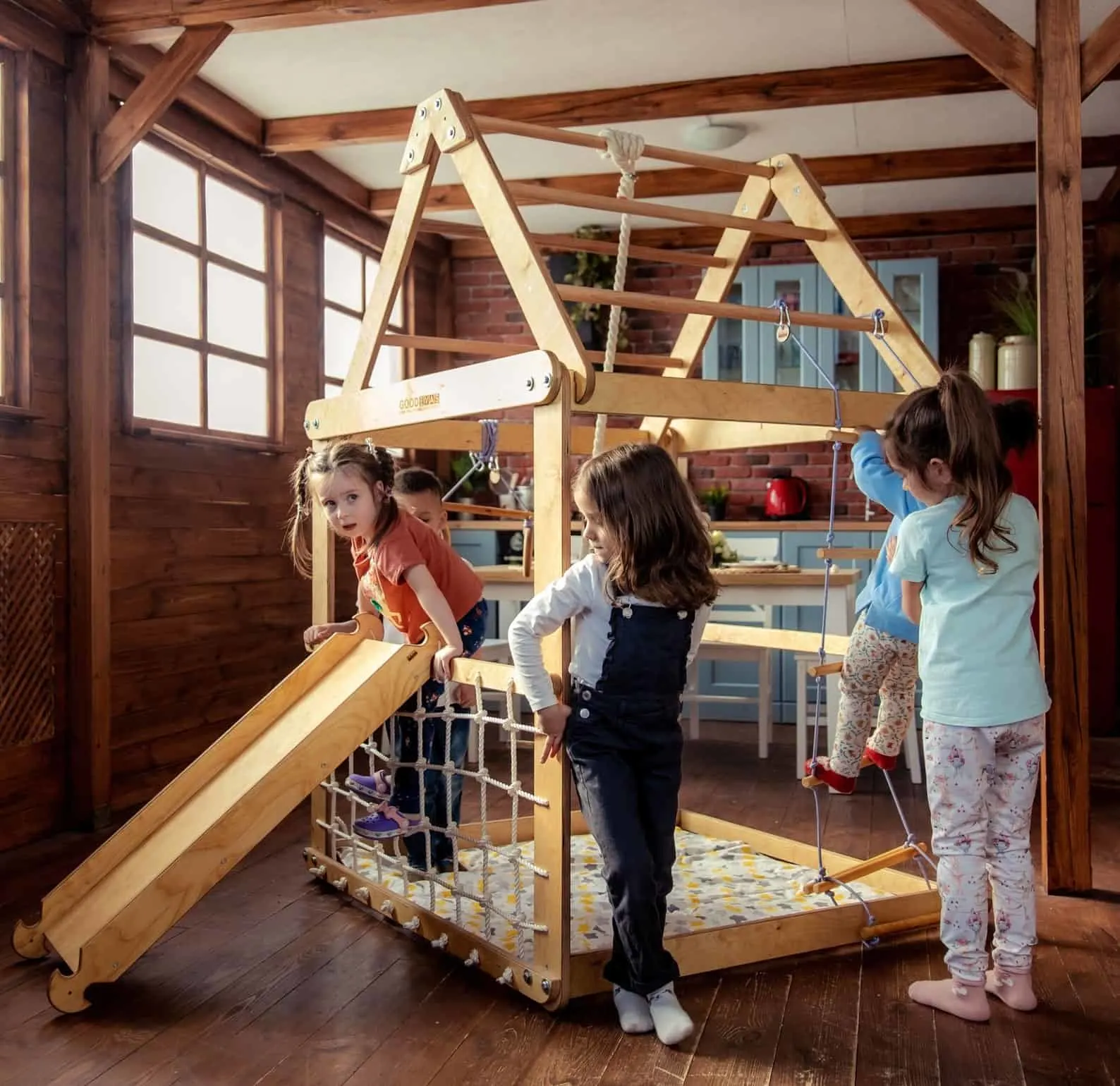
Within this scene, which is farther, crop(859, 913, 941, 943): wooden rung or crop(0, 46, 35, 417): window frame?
crop(0, 46, 35, 417): window frame

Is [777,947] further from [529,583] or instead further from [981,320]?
[981,320]

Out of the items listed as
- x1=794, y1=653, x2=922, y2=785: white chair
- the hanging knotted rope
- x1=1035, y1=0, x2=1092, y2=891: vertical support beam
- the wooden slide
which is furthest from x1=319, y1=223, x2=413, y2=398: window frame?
x1=1035, y1=0, x2=1092, y2=891: vertical support beam

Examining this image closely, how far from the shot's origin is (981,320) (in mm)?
6332

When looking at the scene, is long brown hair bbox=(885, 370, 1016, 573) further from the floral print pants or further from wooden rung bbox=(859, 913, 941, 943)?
wooden rung bbox=(859, 913, 941, 943)

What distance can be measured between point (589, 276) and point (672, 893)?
4071 mm

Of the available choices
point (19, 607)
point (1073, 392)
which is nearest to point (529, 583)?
point (19, 607)

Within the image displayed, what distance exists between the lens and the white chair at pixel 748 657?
488 centimetres

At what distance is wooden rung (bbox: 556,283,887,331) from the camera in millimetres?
2488

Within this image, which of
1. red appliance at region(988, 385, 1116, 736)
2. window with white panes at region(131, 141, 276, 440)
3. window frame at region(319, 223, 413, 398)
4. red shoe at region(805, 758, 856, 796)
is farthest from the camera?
red appliance at region(988, 385, 1116, 736)

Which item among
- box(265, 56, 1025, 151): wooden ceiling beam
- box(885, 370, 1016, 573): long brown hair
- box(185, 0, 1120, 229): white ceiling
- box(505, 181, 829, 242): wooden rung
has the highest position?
box(185, 0, 1120, 229): white ceiling

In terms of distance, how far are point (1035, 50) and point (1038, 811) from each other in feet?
7.73

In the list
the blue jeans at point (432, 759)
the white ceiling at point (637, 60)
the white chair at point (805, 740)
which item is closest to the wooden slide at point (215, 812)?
the blue jeans at point (432, 759)

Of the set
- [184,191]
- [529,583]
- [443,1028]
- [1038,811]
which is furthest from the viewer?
[529,583]

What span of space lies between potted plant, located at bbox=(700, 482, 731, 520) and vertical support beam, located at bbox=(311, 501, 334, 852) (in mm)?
3460
